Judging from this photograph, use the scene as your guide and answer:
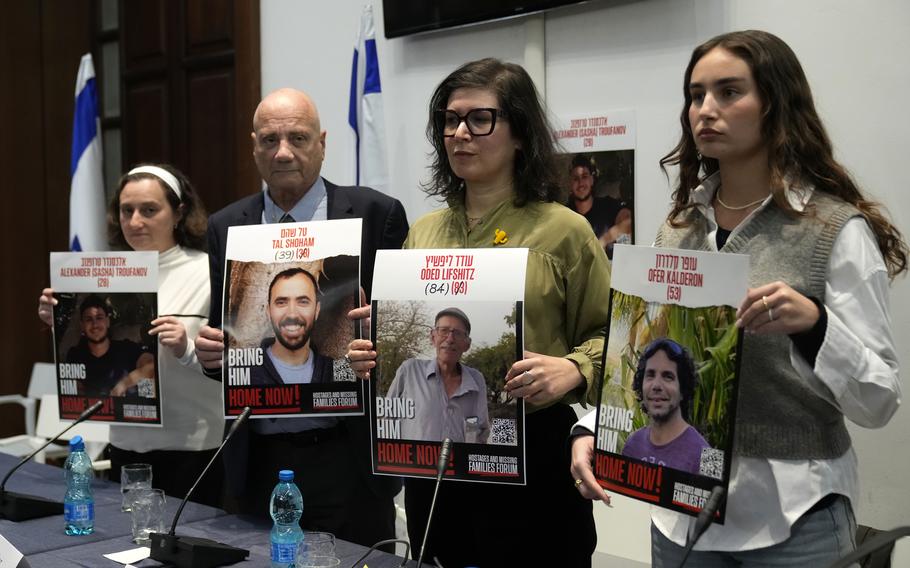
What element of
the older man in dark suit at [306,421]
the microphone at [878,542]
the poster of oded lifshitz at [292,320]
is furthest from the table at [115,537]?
the microphone at [878,542]

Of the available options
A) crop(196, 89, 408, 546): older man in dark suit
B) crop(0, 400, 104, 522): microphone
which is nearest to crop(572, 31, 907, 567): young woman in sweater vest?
crop(196, 89, 408, 546): older man in dark suit

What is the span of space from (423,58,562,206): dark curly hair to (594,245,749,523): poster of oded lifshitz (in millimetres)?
486

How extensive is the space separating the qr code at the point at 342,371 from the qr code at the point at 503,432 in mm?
456

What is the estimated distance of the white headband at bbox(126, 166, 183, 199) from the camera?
3.14m

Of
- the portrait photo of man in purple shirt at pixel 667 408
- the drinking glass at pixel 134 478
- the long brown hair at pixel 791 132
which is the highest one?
the long brown hair at pixel 791 132

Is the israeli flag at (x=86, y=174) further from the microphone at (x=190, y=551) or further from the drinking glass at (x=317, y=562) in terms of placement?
the drinking glass at (x=317, y=562)

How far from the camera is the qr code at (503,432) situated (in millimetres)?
1882

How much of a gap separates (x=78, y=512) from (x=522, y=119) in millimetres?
1462

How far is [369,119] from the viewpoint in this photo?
186 inches

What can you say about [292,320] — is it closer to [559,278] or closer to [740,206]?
[559,278]

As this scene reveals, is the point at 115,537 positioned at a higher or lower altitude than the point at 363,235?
lower

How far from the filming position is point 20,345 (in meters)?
6.46

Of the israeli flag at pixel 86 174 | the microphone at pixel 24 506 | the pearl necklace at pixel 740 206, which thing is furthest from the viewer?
the israeli flag at pixel 86 174

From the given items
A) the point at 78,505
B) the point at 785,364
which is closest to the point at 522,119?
the point at 785,364
